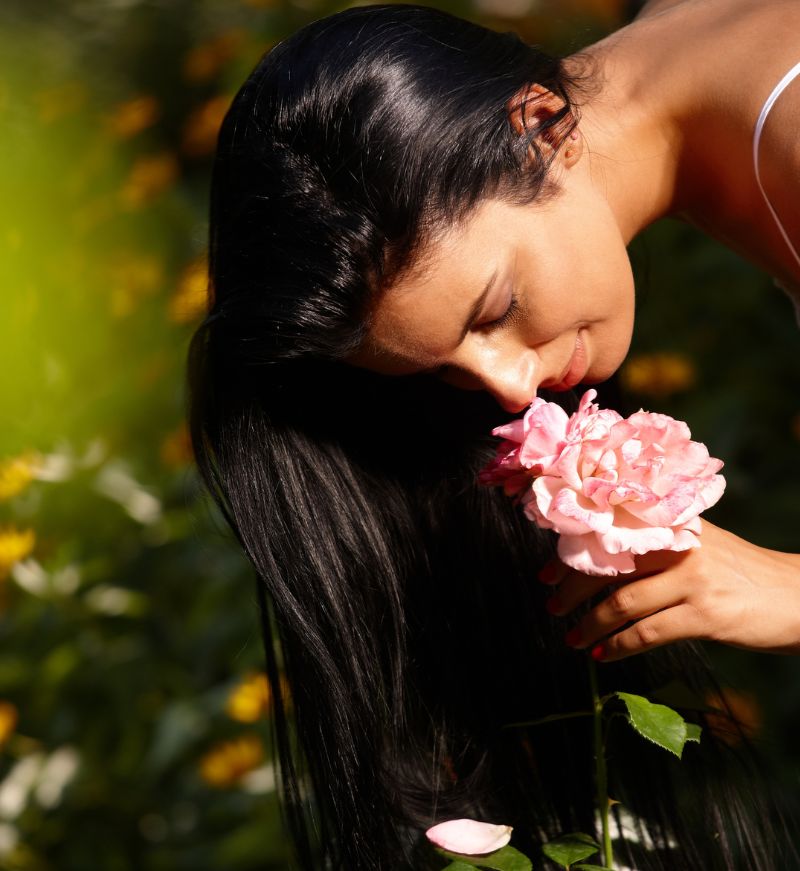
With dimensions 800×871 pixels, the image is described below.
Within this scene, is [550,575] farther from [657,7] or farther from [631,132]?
[657,7]

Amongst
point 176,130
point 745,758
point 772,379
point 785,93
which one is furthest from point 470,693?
point 176,130

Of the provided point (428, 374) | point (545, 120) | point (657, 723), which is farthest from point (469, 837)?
point (545, 120)

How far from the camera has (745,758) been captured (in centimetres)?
148

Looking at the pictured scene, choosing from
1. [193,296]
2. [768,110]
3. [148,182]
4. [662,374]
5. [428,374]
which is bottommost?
[428,374]

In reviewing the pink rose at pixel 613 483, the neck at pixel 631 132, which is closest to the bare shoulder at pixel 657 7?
the neck at pixel 631 132

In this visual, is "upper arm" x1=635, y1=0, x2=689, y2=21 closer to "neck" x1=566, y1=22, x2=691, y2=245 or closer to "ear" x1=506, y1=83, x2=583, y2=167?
"neck" x1=566, y1=22, x2=691, y2=245

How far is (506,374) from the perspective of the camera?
4.18ft

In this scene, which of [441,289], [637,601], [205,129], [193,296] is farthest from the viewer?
[205,129]

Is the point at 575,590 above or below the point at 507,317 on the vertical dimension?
below

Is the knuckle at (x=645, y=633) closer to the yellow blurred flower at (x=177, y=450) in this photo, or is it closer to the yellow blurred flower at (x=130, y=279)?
the yellow blurred flower at (x=177, y=450)

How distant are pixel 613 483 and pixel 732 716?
0.54 meters

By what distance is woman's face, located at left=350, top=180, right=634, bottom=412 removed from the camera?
123cm

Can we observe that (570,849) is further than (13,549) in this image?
No

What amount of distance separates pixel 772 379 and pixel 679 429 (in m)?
1.24
